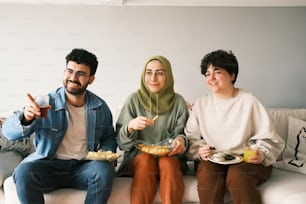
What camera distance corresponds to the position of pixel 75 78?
1768 mm

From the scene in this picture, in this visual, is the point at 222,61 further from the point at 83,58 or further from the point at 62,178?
the point at 62,178

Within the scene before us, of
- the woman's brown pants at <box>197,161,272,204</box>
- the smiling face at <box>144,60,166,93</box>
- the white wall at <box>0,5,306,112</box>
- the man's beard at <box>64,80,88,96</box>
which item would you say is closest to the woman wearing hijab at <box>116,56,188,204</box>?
the smiling face at <box>144,60,166,93</box>

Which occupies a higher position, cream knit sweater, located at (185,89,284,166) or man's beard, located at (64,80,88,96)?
man's beard, located at (64,80,88,96)

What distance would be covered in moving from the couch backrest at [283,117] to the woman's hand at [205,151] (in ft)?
1.93

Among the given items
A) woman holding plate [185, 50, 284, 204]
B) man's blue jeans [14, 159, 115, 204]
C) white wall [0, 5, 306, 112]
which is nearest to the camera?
man's blue jeans [14, 159, 115, 204]

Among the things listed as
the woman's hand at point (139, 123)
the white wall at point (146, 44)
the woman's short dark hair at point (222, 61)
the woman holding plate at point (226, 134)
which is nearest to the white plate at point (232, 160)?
the woman holding plate at point (226, 134)

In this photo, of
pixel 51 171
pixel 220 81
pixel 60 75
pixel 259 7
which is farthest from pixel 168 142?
pixel 259 7

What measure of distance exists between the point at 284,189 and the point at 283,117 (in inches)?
24.7

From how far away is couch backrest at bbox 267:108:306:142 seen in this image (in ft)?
7.04

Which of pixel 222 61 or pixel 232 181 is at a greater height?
pixel 222 61

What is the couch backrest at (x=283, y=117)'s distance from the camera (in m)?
2.14

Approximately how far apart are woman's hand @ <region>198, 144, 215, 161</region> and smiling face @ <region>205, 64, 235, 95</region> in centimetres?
29

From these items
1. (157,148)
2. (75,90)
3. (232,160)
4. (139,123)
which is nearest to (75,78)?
(75,90)

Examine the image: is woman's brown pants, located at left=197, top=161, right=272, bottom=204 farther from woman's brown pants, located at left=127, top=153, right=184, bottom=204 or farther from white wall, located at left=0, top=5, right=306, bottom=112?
white wall, located at left=0, top=5, right=306, bottom=112
